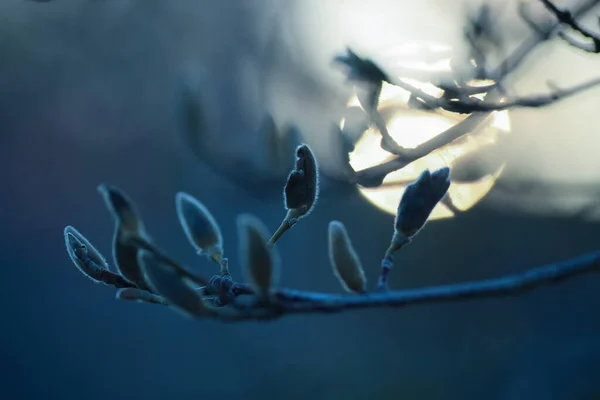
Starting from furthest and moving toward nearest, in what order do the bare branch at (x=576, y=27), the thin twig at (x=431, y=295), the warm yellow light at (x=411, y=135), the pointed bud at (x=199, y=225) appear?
A: the warm yellow light at (x=411, y=135), the bare branch at (x=576, y=27), the pointed bud at (x=199, y=225), the thin twig at (x=431, y=295)

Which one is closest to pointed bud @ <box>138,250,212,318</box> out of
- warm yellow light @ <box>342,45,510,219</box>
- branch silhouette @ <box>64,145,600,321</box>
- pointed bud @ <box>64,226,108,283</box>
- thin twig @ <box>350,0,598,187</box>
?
branch silhouette @ <box>64,145,600,321</box>

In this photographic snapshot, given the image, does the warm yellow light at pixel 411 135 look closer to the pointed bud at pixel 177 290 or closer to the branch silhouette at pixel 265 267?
the branch silhouette at pixel 265 267

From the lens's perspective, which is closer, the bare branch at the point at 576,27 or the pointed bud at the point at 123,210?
the pointed bud at the point at 123,210

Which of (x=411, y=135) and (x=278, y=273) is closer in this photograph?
(x=278, y=273)

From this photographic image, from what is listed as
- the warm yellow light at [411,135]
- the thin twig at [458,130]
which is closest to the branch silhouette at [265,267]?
the thin twig at [458,130]

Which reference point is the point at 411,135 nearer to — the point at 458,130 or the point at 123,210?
the point at 458,130

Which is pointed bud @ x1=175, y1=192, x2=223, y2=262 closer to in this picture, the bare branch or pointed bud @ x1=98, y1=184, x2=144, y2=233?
pointed bud @ x1=98, y1=184, x2=144, y2=233

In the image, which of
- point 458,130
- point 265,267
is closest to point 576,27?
point 458,130
